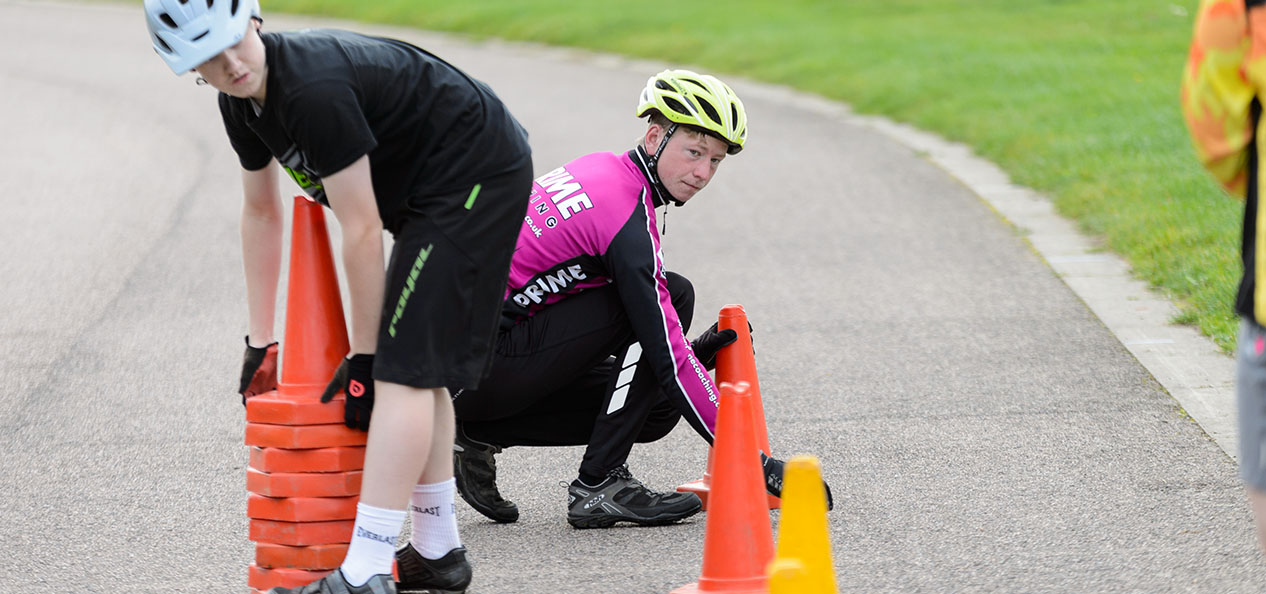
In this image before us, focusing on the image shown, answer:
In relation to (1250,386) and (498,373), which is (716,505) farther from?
(1250,386)

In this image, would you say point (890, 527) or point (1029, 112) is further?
point (1029, 112)

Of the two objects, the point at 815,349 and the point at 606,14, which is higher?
the point at 815,349

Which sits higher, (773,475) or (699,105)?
(699,105)

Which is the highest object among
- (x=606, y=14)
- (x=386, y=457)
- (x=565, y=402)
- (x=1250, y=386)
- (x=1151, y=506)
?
(x=1250, y=386)

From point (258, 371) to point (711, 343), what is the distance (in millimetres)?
1487

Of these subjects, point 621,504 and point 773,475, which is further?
point 621,504

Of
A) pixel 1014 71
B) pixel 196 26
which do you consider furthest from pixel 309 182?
pixel 1014 71

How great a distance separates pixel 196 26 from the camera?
11.0ft

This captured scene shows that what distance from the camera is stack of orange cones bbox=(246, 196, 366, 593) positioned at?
12.5 feet

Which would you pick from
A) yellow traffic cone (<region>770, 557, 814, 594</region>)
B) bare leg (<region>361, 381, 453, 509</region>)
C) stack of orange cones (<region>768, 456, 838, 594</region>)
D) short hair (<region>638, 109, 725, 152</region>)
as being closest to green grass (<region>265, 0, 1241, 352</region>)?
short hair (<region>638, 109, 725, 152</region>)

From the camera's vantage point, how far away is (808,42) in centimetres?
1912

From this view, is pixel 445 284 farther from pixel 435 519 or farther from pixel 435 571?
pixel 435 571

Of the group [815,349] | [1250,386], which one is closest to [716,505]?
[1250,386]

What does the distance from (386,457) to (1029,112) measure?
10.3m
